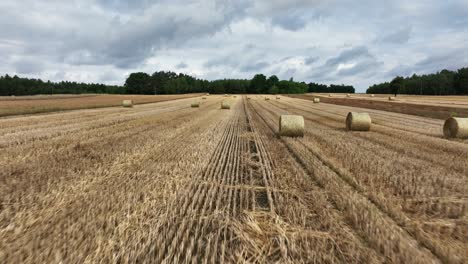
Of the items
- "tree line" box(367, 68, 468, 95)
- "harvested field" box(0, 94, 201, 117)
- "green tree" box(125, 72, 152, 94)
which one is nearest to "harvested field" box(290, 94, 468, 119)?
"harvested field" box(0, 94, 201, 117)

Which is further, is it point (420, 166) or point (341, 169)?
point (420, 166)

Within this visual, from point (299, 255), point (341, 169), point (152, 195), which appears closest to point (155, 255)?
point (299, 255)

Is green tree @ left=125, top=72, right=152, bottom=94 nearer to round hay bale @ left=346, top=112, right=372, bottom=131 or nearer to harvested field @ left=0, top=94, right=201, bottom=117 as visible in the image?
harvested field @ left=0, top=94, right=201, bottom=117

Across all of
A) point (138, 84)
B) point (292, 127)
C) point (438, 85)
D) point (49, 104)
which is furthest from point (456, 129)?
point (138, 84)

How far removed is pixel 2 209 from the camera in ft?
12.7

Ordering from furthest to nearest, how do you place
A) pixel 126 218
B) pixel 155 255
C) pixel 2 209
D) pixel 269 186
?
pixel 269 186 < pixel 2 209 < pixel 126 218 < pixel 155 255

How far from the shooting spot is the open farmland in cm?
296

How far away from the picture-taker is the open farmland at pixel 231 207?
9.70 ft

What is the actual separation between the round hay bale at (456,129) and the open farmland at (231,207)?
4847mm

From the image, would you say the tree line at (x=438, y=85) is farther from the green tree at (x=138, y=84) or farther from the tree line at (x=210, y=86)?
the green tree at (x=138, y=84)

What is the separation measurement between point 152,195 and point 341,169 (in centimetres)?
380

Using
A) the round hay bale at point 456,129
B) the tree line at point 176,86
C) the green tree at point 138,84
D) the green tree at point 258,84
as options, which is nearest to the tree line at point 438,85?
the tree line at point 176,86

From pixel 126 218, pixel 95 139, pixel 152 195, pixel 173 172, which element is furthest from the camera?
pixel 95 139

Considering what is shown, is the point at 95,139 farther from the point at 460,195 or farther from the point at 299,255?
the point at 460,195
